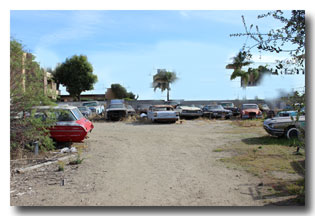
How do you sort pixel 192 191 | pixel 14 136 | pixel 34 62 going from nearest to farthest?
pixel 192 191 → pixel 14 136 → pixel 34 62

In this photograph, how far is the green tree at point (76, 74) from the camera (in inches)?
1756

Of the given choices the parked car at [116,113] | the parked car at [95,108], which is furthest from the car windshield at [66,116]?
the parked car at [95,108]

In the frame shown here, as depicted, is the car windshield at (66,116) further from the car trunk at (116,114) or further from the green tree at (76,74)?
the green tree at (76,74)

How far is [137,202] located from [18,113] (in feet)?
14.9

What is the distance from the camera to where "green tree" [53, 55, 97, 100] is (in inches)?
1756

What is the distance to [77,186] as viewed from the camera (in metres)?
6.34

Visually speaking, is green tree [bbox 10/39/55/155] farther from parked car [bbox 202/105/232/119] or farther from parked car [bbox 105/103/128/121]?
parked car [bbox 202/105/232/119]

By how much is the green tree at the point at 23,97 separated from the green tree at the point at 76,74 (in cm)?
3653

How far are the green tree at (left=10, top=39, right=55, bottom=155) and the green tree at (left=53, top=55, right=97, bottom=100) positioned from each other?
36.5 metres

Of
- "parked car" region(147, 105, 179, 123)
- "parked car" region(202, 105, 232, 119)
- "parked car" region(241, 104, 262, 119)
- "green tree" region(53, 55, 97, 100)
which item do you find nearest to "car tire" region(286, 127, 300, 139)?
"parked car" region(147, 105, 179, 123)

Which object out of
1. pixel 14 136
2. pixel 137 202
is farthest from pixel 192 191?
pixel 14 136

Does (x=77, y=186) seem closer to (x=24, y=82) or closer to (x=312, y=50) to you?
(x=24, y=82)

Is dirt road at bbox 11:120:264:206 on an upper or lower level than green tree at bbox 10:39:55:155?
lower

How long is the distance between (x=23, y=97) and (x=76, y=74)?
3703 centimetres
